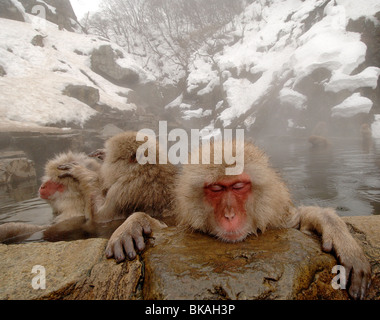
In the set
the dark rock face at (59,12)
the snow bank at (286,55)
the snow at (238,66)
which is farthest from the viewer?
the dark rock face at (59,12)

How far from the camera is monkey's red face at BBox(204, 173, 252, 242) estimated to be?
150cm

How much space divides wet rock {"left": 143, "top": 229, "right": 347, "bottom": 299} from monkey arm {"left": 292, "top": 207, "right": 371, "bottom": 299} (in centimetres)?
5

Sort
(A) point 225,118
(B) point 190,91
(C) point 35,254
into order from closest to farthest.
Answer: (C) point 35,254, (A) point 225,118, (B) point 190,91

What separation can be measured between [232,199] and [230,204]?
0.11 ft

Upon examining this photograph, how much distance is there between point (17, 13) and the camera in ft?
54.0

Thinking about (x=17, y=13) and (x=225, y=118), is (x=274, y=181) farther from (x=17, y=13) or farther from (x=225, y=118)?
(x=17, y=13)

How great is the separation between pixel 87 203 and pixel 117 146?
0.78m

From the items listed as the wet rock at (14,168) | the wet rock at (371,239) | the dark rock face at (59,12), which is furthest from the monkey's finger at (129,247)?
the dark rock face at (59,12)

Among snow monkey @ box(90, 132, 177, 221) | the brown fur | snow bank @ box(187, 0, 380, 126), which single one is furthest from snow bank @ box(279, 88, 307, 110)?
snow monkey @ box(90, 132, 177, 221)

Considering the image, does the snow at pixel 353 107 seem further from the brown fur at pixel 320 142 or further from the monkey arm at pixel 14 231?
the monkey arm at pixel 14 231

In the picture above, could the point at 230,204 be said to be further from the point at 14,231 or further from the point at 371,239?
the point at 14,231

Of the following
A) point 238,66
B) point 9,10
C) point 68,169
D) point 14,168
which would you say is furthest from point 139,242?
point 238,66

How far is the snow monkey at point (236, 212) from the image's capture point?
143 centimetres
